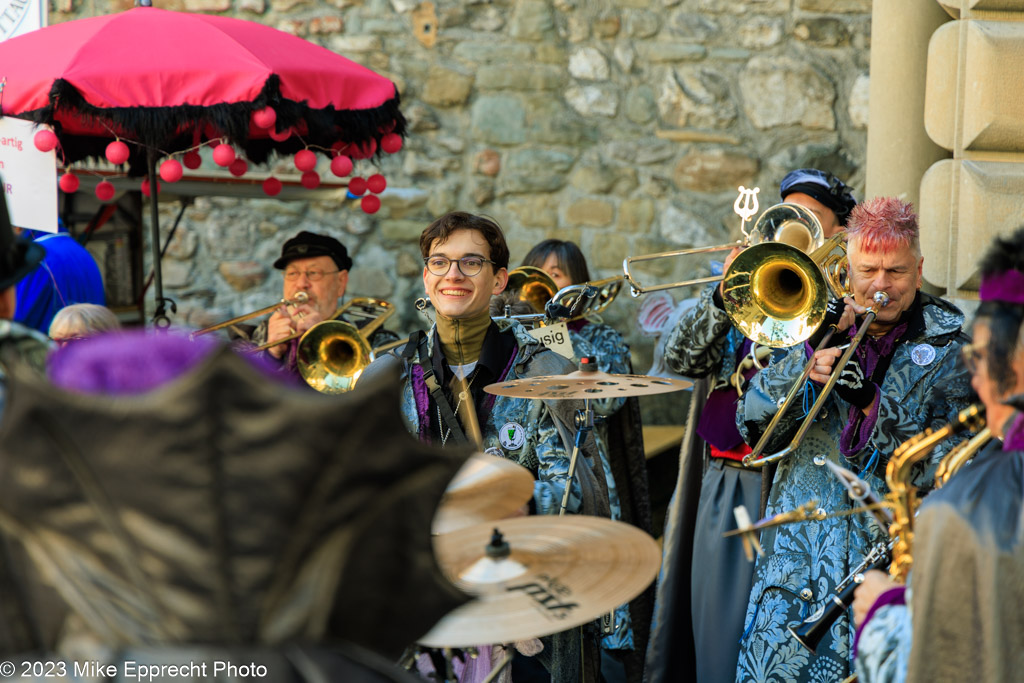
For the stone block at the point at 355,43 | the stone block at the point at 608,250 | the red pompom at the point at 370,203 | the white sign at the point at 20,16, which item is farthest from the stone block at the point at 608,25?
the white sign at the point at 20,16

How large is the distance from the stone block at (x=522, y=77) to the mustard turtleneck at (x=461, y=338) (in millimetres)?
3579

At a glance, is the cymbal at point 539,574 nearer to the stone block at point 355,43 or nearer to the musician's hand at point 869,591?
the musician's hand at point 869,591

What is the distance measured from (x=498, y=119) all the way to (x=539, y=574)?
4868 mm

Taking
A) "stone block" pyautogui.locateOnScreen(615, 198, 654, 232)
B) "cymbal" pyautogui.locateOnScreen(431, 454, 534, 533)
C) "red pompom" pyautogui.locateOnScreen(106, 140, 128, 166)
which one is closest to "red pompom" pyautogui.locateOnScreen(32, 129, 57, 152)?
"red pompom" pyautogui.locateOnScreen(106, 140, 128, 166)

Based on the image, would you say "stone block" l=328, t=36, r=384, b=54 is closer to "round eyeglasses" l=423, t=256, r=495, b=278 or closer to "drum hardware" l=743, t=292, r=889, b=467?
"round eyeglasses" l=423, t=256, r=495, b=278

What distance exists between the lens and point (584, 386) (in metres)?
2.81

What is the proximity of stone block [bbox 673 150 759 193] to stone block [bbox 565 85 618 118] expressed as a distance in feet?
1.81

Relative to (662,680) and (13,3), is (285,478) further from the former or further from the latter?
(13,3)

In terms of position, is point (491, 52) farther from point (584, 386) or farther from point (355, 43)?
point (584, 386)

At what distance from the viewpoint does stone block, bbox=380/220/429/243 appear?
21.4 ft

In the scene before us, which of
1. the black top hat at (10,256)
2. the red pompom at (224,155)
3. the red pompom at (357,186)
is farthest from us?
the red pompom at (357,186)

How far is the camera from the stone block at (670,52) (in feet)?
20.4

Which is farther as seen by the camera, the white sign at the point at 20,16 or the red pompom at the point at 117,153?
the white sign at the point at 20,16

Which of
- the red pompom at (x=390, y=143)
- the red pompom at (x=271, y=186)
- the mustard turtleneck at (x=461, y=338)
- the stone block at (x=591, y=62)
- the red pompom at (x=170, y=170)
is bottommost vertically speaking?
the mustard turtleneck at (x=461, y=338)
